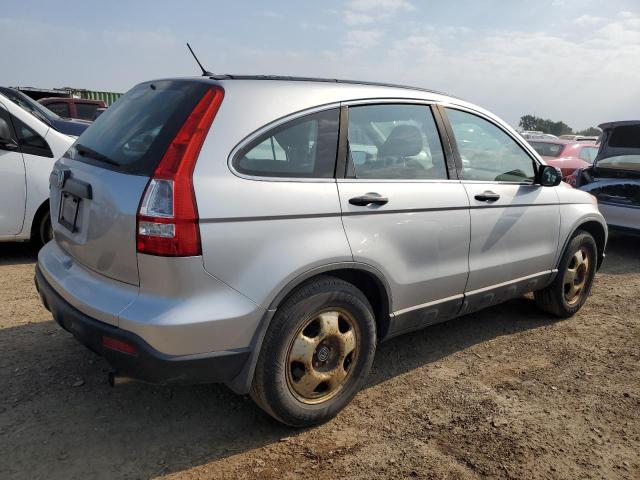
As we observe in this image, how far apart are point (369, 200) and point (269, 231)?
659 millimetres

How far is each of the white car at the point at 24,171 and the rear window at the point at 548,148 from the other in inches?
337

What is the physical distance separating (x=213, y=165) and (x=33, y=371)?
1.95 m

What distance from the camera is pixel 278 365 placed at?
259cm

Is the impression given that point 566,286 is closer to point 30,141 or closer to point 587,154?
point 30,141

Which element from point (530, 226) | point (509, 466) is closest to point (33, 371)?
point (509, 466)

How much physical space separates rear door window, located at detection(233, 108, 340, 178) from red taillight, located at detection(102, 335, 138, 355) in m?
0.91

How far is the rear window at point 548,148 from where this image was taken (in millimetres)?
10383

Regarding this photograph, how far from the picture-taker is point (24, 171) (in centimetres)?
531

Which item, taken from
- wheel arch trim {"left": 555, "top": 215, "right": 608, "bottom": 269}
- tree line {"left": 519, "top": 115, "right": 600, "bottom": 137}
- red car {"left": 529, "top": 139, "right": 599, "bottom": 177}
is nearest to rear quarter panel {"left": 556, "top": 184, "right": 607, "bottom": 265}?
wheel arch trim {"left": 555, "top": 215, "right": 608, "bottom": 269}

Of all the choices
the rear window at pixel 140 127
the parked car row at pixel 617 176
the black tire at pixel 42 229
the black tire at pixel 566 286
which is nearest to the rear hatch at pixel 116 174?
the rear window at pixel 140 127

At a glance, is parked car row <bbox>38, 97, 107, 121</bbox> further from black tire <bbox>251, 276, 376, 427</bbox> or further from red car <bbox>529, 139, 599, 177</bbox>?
black tire <bbox>251, 276, 376, 427</bbox>

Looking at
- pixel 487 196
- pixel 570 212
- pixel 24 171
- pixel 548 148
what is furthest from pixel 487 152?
pixel 548 148

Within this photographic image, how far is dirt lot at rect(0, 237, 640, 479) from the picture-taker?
256 centimetres

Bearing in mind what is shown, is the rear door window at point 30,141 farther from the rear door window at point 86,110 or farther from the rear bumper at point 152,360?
the rear door window at point 86,110
